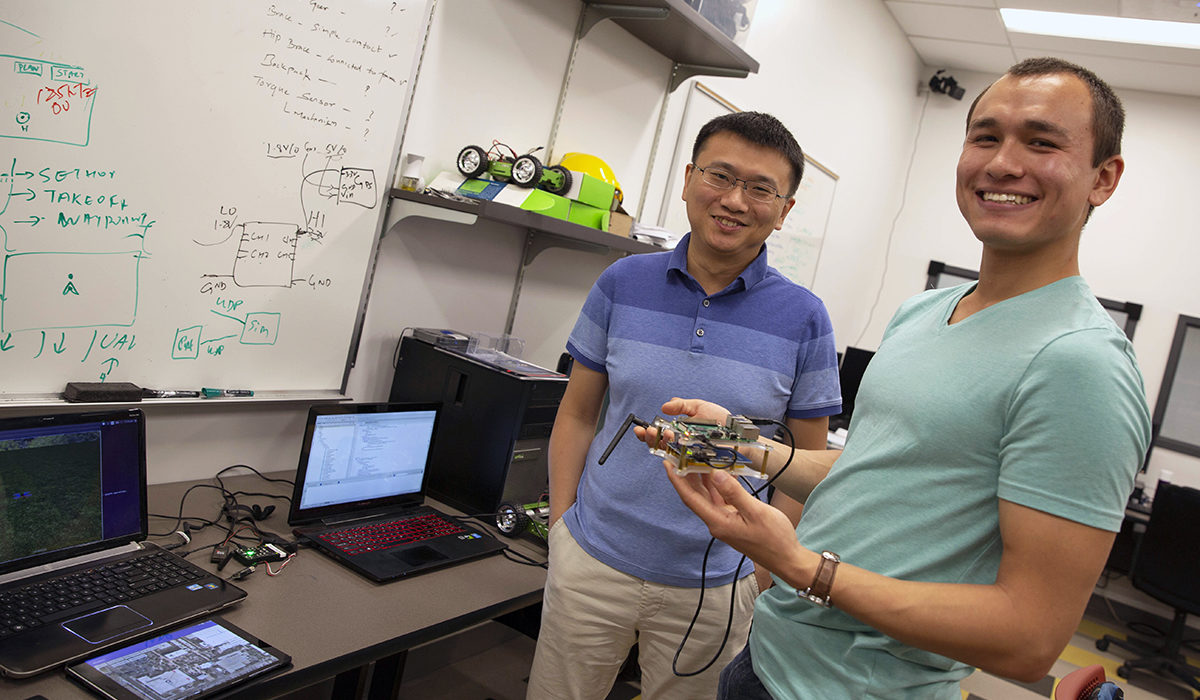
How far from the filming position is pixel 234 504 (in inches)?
68.1

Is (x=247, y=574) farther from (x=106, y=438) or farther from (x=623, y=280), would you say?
(x=623, y=280)

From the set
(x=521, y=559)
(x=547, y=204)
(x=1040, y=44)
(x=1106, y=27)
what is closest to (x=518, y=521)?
(x=521, y=559)

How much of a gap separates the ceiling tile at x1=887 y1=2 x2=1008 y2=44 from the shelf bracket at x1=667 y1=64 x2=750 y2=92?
2.22 meters

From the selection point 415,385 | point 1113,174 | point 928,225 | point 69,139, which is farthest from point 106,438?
point 928,225

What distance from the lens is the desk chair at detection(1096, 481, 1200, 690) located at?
387 centimetres

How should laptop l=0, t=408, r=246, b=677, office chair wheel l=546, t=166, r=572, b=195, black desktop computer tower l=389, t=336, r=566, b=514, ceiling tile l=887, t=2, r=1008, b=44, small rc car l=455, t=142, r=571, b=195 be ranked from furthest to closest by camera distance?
ceiling tile l=887, t=2, r=1008, b=44
office chair wheel l=546, t=166, r=572, b=195
small rc car l=455, t=142, r=571, b=195
black desktop computer tower l=389, t=336, r=566, b=514
laptop l=0, t=408, r=246, b=677

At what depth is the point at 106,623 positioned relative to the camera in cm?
120

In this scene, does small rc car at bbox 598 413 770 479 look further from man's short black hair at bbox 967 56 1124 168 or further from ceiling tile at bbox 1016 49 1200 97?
ceiling tile at bbox 1016 49 1200 97

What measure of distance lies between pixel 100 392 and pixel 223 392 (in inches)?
10.5

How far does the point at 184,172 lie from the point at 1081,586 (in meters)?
1.65

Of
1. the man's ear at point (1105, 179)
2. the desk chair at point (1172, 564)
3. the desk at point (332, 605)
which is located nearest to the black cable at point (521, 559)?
the desk at point (332, 605)

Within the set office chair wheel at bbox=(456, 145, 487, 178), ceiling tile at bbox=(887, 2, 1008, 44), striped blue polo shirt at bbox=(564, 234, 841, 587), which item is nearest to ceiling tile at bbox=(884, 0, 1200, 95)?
ceiling tile at bbox=(887, 2, 1008, 44)

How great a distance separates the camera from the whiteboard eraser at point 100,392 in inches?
60.7

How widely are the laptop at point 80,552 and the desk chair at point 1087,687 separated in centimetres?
137
